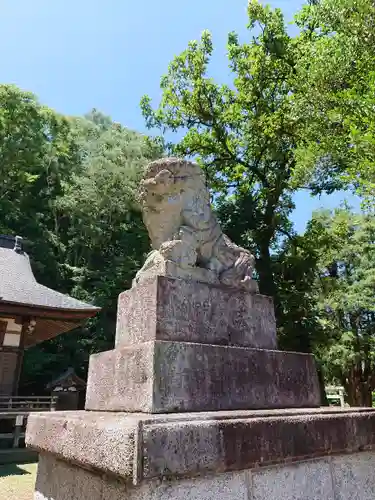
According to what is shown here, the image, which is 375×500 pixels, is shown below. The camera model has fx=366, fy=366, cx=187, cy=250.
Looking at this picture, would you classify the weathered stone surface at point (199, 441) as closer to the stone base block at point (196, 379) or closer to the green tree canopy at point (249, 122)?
the stone base block at point (196, 379)

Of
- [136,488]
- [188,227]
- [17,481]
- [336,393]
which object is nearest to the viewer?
[136,488]

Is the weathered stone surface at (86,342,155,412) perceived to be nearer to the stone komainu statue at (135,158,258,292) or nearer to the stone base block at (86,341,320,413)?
the stone base block at (86,341,320,413)

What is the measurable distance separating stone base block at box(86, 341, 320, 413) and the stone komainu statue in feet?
2.10

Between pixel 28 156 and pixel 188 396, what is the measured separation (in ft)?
73.1

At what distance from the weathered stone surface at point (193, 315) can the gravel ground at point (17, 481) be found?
13.8ft

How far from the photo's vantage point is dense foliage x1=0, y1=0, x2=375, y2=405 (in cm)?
863

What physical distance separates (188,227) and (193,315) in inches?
29.7

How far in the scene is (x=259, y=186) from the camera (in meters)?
16.3

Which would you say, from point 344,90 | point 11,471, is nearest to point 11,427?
point 11,471

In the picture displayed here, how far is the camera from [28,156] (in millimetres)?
21422

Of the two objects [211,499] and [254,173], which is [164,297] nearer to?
[211,499]

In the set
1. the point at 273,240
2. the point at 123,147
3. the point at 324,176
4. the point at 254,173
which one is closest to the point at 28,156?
the point at 123,147

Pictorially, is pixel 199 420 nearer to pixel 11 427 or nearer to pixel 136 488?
pixel 136 488

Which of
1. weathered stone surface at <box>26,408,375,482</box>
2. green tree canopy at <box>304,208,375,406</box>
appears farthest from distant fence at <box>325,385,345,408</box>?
weathered stone surface at <box>26,408,375,482</box>
